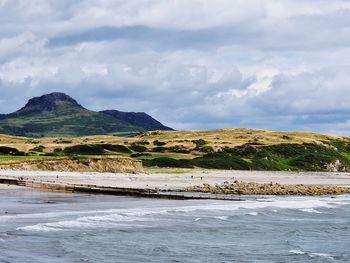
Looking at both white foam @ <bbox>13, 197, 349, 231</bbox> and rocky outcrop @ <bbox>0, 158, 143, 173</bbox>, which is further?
rocky outcrop @ <bbox>0, 158, 143, 173</bbox>

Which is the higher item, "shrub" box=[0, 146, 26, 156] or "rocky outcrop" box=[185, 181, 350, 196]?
"shrub" box=[0, 146, 26, 156]

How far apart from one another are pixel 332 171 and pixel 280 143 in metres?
20.7

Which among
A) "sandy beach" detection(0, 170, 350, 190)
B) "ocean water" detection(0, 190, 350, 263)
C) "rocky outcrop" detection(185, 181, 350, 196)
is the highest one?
"sandy beach" detection(0, 170, 350, 190)

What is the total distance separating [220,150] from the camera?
5477 inches

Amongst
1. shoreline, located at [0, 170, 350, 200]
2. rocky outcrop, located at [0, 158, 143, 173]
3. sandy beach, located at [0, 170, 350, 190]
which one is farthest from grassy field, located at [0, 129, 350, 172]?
shoreline, located at [0, 170, 350, 200]

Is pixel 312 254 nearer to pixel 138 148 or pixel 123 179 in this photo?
pixel 123 179

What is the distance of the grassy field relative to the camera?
116500mm

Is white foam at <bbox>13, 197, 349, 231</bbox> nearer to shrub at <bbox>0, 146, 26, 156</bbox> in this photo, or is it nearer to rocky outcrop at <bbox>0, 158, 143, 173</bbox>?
rocky outcrop at <bbox>0, 158, 143, 173</bbox>

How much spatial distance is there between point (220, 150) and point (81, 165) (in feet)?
186

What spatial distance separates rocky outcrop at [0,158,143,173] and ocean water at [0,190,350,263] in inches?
905

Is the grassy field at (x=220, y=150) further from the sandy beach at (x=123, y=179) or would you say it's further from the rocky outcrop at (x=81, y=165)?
the sandy beach at (x=123, y=179)

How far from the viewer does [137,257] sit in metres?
29.6

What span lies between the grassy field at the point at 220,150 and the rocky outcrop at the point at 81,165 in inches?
573

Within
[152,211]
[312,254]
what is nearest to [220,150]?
[152,211]
